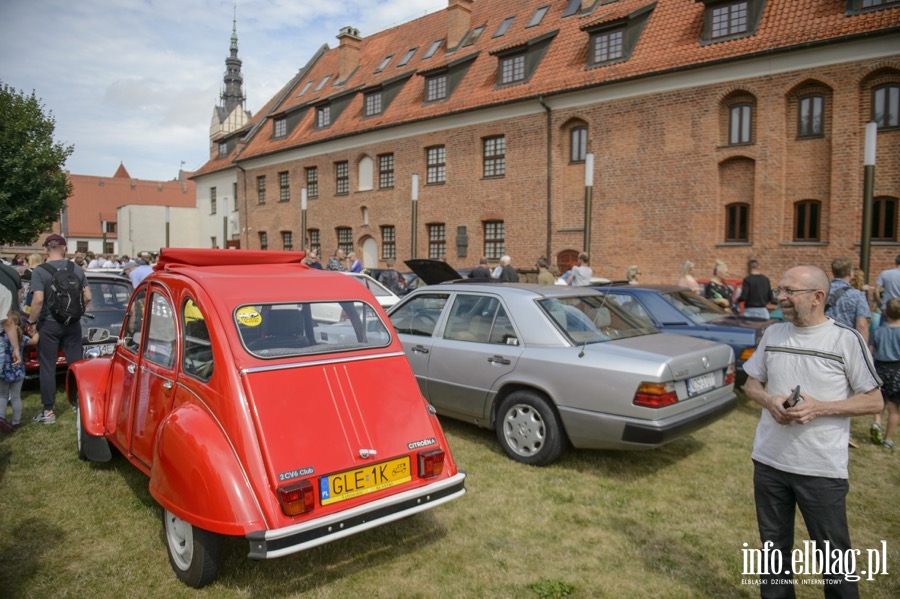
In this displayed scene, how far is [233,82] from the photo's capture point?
6706cm

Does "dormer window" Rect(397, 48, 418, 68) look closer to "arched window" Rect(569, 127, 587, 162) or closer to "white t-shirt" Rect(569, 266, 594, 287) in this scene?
"arched window" Rect(569, 127, 587, 162)

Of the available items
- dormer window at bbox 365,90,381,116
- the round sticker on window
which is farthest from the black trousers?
dormer window at bbox 365,90,381,116

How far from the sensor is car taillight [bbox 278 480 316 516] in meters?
3.26

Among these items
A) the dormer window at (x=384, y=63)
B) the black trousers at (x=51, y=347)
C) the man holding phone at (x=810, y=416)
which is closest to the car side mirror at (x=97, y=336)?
the black trousers at (x=51, y=347)

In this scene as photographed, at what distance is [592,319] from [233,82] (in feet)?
230

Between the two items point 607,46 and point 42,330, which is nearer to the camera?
point 42,330

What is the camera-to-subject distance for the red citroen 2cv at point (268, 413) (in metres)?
3.32

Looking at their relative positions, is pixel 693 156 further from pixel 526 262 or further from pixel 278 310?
pixel 278 310

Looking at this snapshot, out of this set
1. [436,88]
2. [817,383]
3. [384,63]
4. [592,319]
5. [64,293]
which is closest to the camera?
[817,383]

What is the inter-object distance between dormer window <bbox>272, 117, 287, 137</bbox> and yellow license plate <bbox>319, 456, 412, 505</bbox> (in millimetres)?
32864

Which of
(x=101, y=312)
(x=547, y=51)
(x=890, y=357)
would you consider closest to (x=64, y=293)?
(x=101, y=312)

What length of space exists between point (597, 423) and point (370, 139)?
24.6 metres

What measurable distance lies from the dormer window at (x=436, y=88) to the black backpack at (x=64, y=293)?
20.7 meters

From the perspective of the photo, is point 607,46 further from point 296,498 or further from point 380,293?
point 296,498
